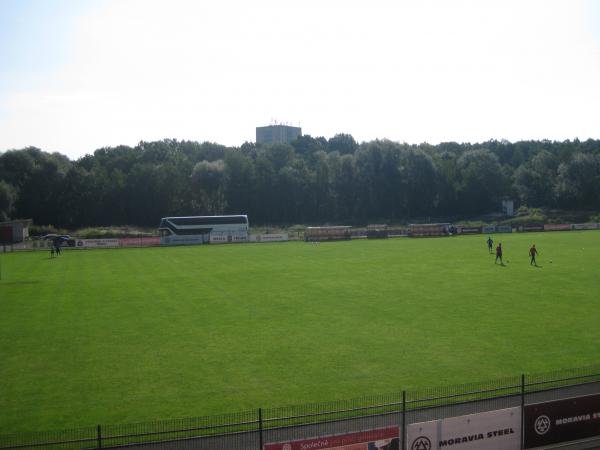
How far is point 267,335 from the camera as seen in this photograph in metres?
23.8

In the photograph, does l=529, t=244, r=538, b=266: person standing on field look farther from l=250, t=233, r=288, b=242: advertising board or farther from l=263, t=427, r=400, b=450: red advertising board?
l=250, t=233, r=288, b=242: advertising board

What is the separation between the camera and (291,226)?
119 meters

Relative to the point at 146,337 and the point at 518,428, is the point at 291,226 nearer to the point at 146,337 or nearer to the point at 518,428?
the point at 146,337

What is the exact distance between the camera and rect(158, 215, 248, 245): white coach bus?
85.1 m

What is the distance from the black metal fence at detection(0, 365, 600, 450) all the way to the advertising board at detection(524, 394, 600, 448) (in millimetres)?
559

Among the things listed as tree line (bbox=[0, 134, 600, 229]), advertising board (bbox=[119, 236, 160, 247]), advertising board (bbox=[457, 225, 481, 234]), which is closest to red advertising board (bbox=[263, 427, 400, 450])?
advertising board (bbox=[119, 236, 160, 247])

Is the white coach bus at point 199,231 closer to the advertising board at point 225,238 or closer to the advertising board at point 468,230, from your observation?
the advertising board at point 225,238

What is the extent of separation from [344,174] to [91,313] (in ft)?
339

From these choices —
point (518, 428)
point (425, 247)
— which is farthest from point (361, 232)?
point (518, 428)

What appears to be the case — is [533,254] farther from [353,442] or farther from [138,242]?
[138,242]

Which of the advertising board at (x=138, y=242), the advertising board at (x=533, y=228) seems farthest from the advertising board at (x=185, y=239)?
the advertising board at (x=533, y=228)

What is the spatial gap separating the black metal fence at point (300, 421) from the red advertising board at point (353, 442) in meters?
0.30

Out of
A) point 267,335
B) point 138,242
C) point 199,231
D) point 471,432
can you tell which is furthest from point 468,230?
point 471,432

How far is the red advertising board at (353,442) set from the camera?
11711 millimetres
